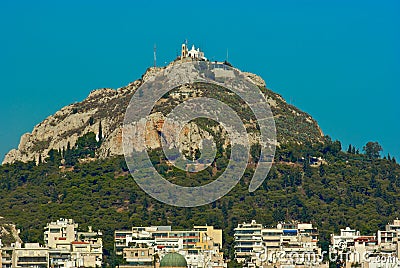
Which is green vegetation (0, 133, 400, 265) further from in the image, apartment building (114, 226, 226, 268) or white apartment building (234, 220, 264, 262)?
apartment building (114, 226, 226, 268)

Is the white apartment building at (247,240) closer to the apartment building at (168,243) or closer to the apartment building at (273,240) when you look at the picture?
the apartment building at (273,240)

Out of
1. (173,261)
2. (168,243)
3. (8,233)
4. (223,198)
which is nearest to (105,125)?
(223,198)

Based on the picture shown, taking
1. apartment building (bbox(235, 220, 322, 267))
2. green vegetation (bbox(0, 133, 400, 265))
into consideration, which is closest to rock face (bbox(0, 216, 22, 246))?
green vegetation (bbox(0, 133, 400, 265))

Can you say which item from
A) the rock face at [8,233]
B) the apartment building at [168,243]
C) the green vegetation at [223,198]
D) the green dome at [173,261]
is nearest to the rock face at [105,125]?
the green vegetation at [223,198]

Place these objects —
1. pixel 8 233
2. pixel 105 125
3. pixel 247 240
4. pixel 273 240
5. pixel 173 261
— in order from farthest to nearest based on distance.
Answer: pixel 105 125 → pixel 273 240 → pixel 8 233 → pixel 247 240 → pixel 173 261

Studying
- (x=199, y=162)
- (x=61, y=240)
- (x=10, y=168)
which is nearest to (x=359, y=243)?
(x=61, y=240)

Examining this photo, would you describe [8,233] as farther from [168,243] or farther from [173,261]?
[173,261]
